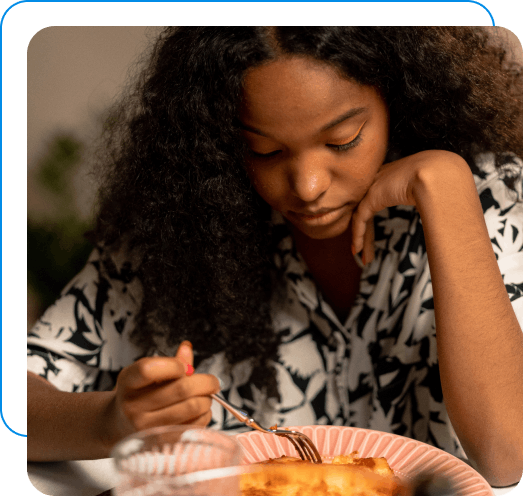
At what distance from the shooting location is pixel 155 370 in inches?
13.8

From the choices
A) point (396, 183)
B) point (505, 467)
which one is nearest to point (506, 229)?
point (396, 183)

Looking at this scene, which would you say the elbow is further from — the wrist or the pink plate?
the wrist

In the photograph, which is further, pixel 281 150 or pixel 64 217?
pixel 64 217

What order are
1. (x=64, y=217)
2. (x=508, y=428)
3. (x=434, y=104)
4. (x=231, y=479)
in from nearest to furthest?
(x=231, y=479) → (x=508, y=428) → (x=434, y=104) → (x=64, y=217)

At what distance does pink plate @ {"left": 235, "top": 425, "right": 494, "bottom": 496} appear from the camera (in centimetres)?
40

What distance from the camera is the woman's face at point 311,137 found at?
448 millimetres

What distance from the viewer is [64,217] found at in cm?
71

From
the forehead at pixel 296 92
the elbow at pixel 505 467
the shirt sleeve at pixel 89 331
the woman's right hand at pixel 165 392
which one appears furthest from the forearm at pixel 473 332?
the shirt sleeve at pixel 89 331

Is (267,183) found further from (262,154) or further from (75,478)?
(75,478)

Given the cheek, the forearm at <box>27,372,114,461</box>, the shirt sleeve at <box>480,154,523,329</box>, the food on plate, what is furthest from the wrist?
the shirt sleeve at <box>480,154,523,329</box>

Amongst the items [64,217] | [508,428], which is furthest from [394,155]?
[64,217]

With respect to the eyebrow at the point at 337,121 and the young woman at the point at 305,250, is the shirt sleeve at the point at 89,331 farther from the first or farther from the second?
the eyebrow at the point at 337,121

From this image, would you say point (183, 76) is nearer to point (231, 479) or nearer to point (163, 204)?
point (163, 204)

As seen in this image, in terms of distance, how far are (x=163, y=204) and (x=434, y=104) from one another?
31 cm
